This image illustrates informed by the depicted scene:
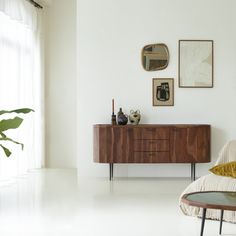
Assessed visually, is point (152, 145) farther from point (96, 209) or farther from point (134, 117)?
point (96, 209)

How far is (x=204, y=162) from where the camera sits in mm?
7176

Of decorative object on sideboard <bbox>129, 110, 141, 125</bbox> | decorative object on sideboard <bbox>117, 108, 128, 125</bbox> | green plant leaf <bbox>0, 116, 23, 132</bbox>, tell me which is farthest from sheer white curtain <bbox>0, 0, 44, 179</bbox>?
green plant leaf <bbox>0, 116, 23, 132</bbox>

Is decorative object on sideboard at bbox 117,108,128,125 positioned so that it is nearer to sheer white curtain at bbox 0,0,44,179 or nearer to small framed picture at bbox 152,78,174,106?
small framed picture at bbox 152,78,174,106

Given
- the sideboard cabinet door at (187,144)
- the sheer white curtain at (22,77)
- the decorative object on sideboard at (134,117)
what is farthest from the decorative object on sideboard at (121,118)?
the sheer white curtain at (22,77)

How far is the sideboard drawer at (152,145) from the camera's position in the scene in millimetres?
7133

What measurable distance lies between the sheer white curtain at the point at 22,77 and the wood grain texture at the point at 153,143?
1.39 metres

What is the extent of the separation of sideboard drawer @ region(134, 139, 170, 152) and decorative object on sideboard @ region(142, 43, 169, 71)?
1030 millimetres

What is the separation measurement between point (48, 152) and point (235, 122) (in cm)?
334

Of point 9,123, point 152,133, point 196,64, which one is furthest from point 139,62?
point 9,123

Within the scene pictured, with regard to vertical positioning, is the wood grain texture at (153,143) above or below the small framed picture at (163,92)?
below

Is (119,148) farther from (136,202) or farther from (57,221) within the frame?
(57,221)

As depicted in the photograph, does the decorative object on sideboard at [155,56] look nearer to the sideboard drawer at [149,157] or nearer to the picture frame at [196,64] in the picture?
the picture frame at [196,64]

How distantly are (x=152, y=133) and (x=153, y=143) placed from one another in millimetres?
130

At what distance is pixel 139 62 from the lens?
298 inches
